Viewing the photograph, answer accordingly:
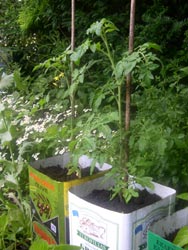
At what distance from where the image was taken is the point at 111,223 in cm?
114

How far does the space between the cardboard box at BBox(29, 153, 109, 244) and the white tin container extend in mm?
71

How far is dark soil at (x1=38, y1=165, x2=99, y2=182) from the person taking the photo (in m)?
1.47

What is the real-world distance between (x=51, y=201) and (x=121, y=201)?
31 cm

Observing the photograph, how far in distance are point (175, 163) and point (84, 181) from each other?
0.36 m

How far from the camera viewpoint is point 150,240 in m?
1.07

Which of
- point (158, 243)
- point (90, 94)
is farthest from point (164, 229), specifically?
point (90, 94)

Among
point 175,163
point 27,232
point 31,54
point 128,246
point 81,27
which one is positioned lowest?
point 27,232

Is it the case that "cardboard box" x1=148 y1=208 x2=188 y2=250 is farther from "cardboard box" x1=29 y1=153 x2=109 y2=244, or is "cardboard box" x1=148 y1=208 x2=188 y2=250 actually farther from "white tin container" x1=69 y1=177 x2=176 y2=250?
"cardboard box" x1=29 y1=153 x2=109 y2=244

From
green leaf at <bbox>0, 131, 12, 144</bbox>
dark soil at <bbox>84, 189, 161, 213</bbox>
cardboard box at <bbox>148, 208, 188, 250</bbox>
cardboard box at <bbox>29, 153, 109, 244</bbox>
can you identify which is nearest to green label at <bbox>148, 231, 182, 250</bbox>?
cardboard box at <bbox>148, 208, 188, 250</bbox>

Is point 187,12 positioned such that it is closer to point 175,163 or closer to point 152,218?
point 175,163

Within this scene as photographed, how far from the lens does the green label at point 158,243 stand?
1.02 meters

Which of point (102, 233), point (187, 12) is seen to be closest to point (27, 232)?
point (102, 233)

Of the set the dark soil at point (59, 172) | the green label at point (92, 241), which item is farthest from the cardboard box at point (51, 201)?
the green label at point (92, 241)

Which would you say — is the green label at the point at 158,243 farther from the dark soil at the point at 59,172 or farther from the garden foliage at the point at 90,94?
the dark soil at the point at 59,172
